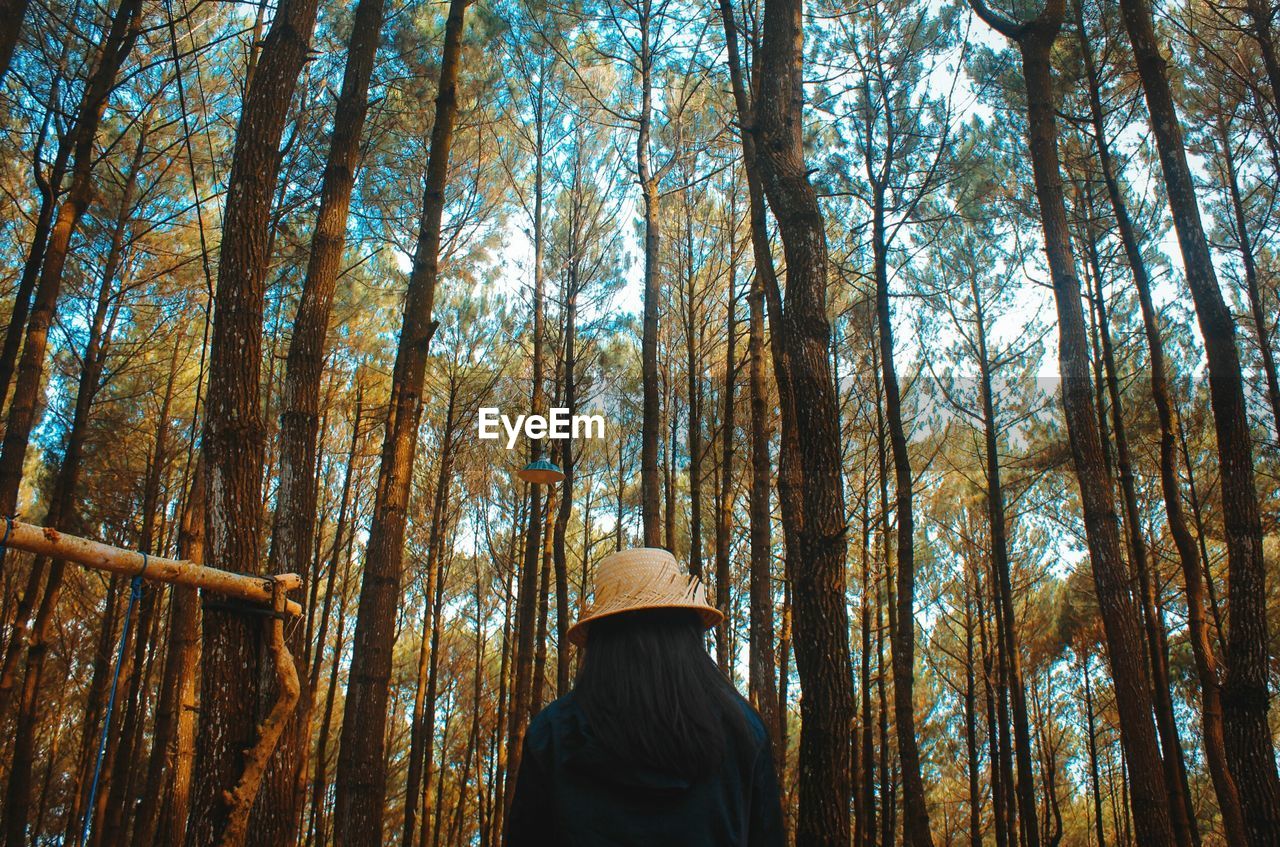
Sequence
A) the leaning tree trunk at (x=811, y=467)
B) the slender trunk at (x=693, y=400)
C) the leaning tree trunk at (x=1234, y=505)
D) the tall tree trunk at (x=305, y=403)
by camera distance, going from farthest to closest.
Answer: the slender trunk at (x=693, y=400) < the leaning tree trunk at (x=1234, y=505) < the tall tree trunk at (x=305, y=403) < the leaning tree trunk at (x=811, y=467)

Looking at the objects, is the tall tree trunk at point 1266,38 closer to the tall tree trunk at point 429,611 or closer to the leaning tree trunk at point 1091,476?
the leaning tree trunk at point 1091,476

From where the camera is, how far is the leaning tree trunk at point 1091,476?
231 inches

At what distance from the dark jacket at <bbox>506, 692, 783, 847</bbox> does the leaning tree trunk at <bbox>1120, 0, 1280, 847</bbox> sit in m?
5.32

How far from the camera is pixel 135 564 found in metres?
2.64

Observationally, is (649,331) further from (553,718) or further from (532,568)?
(553,718)

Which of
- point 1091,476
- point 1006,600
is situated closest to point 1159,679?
point 1006,600

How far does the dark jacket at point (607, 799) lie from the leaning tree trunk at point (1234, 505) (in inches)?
209

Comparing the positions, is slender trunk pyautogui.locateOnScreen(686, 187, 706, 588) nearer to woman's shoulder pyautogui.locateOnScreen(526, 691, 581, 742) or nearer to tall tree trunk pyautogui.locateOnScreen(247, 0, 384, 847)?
tall tree trunk pyautogui.locateOnScreen(247, 0, 384, 847)

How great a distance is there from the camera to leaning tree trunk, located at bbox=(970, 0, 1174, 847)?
5.86 meters

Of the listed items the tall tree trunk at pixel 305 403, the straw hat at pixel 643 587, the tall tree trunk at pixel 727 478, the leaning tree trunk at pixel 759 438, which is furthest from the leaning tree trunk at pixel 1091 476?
the straw hat at pixel 643 587

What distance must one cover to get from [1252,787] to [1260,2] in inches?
277

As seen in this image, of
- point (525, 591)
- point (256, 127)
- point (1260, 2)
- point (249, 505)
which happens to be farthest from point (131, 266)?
point (1260, 2)

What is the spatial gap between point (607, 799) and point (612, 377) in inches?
502

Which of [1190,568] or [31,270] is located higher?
[31,270]
